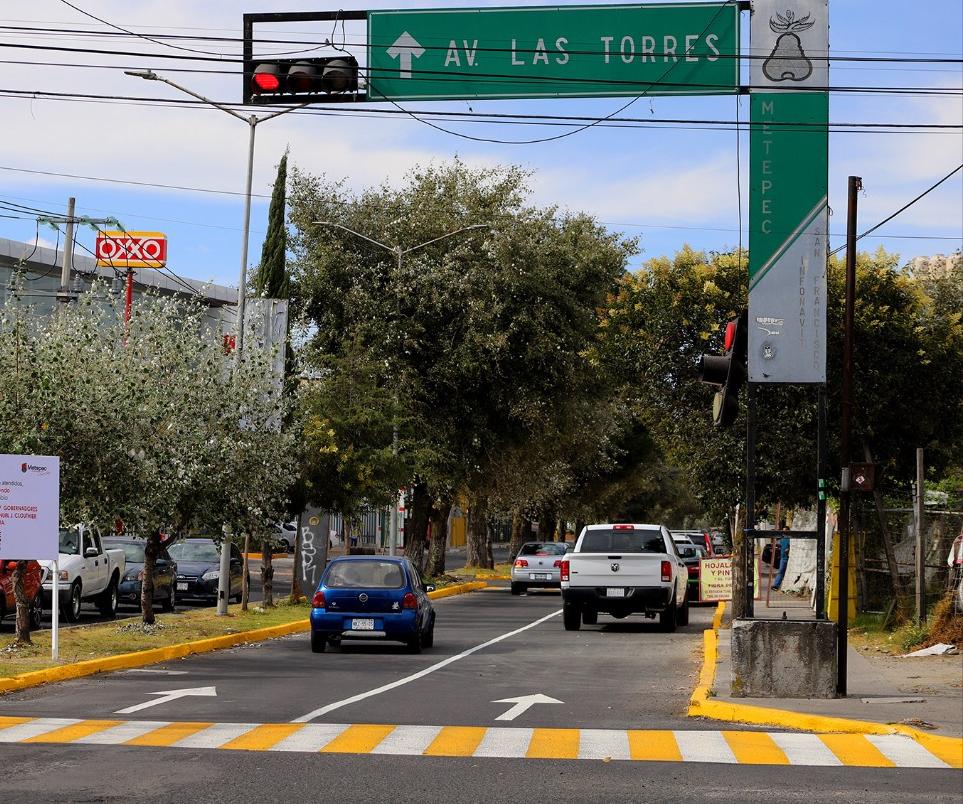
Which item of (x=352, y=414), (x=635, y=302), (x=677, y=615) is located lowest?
(x=677, y=615)

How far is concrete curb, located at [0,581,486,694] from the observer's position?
15.9m

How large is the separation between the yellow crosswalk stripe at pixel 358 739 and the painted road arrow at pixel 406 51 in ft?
22.1

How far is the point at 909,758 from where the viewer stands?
35.9ft

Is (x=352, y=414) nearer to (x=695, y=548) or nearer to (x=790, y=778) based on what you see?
(x=695, y=548)

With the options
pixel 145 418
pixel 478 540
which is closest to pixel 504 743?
pixel 145 418

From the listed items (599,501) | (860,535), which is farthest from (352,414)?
(599,501)

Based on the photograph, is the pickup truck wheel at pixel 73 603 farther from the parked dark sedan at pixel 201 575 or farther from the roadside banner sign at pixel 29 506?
the roadside banner sign at pixel 29 506

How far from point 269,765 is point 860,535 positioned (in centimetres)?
1730

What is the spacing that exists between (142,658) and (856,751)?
10.9m

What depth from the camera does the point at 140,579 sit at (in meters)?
30.5

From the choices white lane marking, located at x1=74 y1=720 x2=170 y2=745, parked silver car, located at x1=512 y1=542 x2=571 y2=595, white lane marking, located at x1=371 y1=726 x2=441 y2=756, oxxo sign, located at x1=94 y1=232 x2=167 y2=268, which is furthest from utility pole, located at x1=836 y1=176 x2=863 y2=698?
oxxo sign, located at x1=94 y1=232 x2=167 y2=268

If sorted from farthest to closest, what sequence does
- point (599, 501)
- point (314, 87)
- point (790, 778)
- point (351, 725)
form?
1. point (599, 501)
2. point (314, 87)
3. point (351, 725)
4. point (790, 778)

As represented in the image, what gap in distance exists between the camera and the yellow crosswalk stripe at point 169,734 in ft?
36.9

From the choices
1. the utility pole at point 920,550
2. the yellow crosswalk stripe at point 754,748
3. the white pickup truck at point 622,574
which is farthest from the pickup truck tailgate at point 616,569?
the yellow crosswalk stripe at point 754,748
